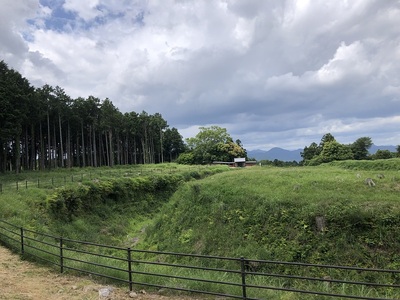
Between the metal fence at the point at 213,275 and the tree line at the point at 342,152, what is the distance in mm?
51678

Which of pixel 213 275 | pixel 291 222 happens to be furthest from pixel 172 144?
pixel 213 275

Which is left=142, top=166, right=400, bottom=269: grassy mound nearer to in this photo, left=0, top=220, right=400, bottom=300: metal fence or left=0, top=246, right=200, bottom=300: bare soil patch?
left=0, top=220, right=400, bottom=300: metal fence

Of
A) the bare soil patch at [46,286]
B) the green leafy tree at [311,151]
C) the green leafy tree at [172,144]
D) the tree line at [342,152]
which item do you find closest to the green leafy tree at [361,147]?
the tree line at [342,152]

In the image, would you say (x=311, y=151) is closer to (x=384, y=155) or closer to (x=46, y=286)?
(x=384, y=155)

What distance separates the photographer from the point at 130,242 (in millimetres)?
23594

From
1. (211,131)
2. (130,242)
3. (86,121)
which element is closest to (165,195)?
(130,242)

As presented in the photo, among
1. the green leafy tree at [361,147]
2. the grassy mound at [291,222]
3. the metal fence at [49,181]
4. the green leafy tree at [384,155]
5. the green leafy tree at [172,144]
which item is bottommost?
the grassy mound at [291,222]

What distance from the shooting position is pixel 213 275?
9.45 m

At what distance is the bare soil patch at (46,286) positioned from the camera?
7.30 metres

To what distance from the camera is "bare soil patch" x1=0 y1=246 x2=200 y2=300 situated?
7301 mm

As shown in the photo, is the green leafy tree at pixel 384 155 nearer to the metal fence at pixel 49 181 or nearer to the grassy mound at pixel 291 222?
the grassy mound at pixel 291 222

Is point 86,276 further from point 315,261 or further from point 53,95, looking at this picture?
point 53,95

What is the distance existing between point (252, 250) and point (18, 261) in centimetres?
1015

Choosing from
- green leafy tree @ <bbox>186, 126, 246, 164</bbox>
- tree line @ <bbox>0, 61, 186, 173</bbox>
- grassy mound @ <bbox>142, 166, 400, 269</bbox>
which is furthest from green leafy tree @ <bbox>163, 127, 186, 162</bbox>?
grassy mound @ <bbox>142, 166, 400, 269</bbox>
